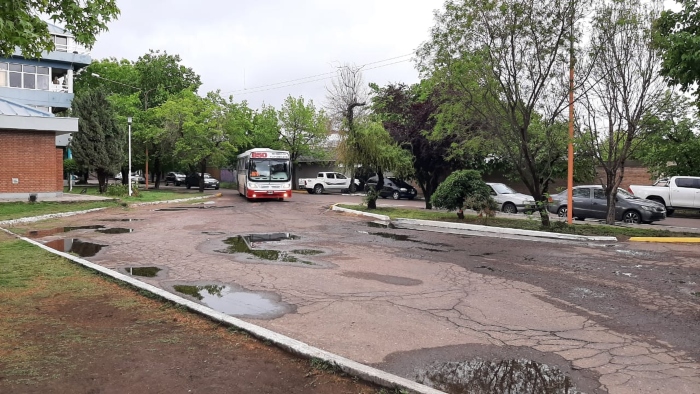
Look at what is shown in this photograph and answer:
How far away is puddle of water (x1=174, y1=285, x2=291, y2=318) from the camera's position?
21.0ft

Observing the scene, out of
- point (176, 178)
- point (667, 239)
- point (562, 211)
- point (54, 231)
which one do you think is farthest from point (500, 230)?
point (176, 178)

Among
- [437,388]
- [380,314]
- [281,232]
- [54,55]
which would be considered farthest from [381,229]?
[54,55]

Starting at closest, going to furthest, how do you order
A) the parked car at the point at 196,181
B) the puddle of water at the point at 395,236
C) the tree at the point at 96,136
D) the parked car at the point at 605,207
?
the puddle of water at the point at 395,236
the parked car at the point at 605,207
the tree at the point at 96,136
the parked car at the point at 196,181

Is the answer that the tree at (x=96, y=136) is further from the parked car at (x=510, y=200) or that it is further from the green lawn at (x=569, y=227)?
the parked car at (x=510, y=200)

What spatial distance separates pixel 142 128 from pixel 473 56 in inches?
1264

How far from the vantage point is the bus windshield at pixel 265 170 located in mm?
28812

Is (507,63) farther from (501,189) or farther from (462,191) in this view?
(501,189)

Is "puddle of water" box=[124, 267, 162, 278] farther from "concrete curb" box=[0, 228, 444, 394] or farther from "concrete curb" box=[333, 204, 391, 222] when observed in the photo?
"concrete curb" box=[333, 204, 391, 222]

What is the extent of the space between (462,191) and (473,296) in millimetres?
10265

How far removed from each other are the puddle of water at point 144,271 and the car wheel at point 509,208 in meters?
17.3

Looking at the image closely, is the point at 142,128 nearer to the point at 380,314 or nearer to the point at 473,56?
the point at 473,56

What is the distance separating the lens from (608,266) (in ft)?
32.3

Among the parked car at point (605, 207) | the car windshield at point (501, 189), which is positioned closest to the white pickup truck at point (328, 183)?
the car windshield at point (501, 189)

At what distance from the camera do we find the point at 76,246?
1199 cm
